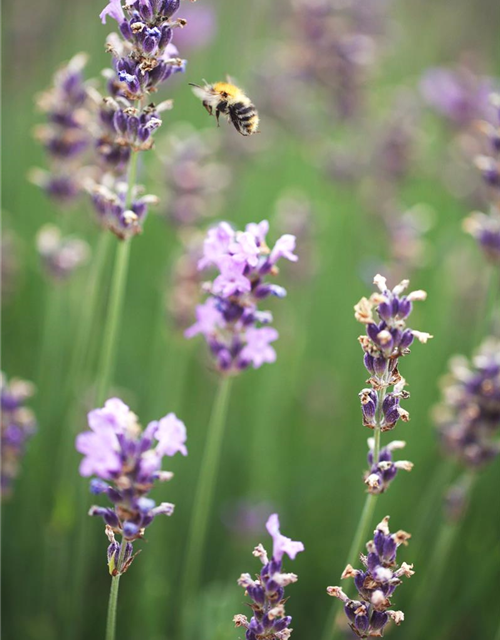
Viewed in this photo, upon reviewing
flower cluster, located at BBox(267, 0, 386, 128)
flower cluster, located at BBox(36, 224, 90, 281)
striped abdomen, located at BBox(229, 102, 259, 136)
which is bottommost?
flower cluster, located at BBox(36, 224, 90, 281)

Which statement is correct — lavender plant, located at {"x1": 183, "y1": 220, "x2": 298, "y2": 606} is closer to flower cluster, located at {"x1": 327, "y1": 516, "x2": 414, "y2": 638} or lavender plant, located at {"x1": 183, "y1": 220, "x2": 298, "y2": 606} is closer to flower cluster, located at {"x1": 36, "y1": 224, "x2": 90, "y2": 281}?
flower cluster, located at {"x1": 327, "y1": 516, "x2": 414, "y2": 638}

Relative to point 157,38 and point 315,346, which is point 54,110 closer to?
point 157,38

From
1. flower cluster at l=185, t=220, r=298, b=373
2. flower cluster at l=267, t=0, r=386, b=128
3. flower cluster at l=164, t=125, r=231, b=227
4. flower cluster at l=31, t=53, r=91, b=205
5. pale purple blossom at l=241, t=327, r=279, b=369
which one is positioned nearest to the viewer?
flower cluster at l=185, t=220, r=298, b=373

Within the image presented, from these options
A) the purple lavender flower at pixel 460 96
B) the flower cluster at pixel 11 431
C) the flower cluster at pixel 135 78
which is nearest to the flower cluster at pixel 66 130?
the flower cluster at pixel 135 78

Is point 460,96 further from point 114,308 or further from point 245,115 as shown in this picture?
point 114,308

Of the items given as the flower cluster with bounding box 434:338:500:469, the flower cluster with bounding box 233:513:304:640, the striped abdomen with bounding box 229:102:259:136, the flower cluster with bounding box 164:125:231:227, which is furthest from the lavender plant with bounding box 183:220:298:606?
the flower cluster with bounding box 164:125:231:227

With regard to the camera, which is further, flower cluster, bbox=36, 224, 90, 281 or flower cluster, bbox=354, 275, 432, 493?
A: flower cluster, bbox=36, 224, 90, 281

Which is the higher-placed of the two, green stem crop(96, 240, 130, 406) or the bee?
the bee

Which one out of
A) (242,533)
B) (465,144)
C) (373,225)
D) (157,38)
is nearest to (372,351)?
(157,38)
